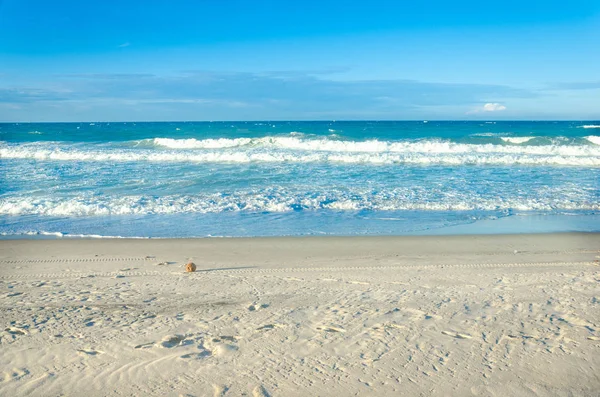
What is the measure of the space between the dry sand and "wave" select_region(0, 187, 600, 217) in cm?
386

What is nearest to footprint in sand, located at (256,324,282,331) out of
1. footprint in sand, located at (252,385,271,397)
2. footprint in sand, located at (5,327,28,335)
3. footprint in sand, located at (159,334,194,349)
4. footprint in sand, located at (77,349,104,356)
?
footprint in sand, located at (159,334,194,349)

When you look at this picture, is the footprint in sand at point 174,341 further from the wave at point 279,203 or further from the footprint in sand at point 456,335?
the wave at point 279,203

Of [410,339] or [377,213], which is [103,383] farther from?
[377,213]

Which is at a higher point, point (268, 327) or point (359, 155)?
point (268, 327)

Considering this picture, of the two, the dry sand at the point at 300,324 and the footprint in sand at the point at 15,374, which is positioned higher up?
the footprint in sand at the point at 15,374

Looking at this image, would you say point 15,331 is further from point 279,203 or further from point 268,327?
point 279,203

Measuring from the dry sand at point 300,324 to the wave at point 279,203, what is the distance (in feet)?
12.6

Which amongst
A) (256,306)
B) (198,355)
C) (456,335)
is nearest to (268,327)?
(256,306)

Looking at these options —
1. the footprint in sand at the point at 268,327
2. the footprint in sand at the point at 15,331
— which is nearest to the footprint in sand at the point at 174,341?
the footprint in sand at the point at 268,327

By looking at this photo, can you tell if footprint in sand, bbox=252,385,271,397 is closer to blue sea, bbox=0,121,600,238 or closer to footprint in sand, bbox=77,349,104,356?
footprint in sand, bbox=77,349,104,356

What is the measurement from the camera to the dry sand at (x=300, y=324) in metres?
3.52

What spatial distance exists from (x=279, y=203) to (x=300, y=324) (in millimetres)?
7464

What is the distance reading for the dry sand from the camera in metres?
3.52

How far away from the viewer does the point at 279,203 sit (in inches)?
468
